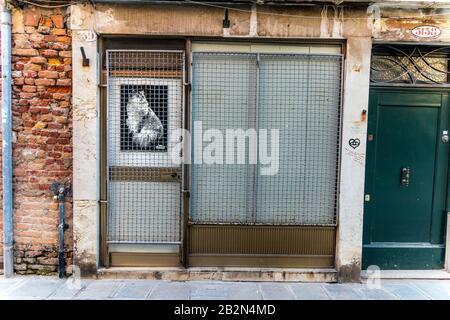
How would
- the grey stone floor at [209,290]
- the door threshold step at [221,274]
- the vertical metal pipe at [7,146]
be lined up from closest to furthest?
the grey stone floor at [209,290] → the vertical metal pipe at [7,146] → the door threshold step at [221,274]

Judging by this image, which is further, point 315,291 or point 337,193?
point 337,193

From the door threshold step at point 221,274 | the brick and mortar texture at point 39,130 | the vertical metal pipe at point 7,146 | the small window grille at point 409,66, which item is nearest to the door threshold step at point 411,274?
the door threshold step at point 221,274

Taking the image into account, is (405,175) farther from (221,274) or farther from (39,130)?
(39,130)

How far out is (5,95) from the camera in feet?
15.8

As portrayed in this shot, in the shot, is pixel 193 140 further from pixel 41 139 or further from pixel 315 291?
pixel 315 291

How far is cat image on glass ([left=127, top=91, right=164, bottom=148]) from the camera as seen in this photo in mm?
4977

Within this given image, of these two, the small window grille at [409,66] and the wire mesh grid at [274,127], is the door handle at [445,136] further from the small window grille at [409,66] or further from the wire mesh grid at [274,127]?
the wire mesh grid at [274,127]

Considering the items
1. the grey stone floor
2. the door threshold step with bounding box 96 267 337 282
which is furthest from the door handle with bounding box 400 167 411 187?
the door threshold step with bounding box 96 267 337 282

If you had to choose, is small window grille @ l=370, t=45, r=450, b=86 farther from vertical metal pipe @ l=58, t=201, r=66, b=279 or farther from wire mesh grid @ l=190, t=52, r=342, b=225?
vertical metal pipe @ l=58, t=201, r=66, b=279

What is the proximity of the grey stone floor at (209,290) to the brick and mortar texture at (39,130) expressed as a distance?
420 millimetres

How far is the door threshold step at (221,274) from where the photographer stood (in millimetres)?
4973

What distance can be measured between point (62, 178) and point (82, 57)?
1.64 meters

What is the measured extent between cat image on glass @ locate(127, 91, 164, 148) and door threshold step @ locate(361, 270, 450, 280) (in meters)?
3.53

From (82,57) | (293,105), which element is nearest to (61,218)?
(82,57)
